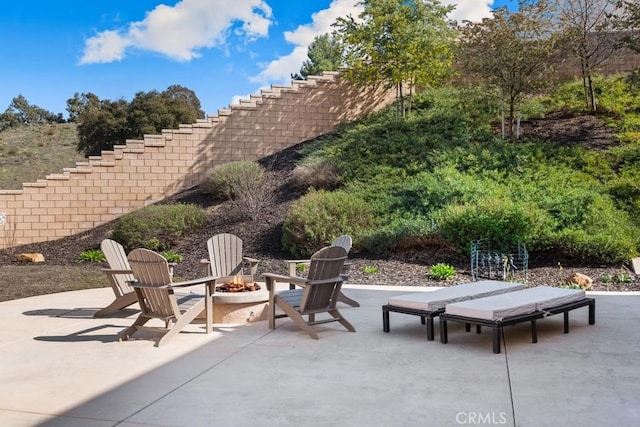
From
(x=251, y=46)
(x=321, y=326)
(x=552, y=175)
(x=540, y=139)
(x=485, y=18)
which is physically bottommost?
(x=321, y=326)

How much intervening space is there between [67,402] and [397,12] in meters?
15.5

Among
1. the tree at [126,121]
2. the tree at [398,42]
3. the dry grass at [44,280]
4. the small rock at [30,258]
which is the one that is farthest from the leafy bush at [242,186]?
the tree at [126,121]

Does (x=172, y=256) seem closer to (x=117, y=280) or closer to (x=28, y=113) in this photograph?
(x=117, y=280)

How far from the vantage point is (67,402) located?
370 centimetres

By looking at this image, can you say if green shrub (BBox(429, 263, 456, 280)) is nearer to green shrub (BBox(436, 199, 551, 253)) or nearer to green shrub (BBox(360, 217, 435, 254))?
green shrub (BBox(436, 199, 551, 253))

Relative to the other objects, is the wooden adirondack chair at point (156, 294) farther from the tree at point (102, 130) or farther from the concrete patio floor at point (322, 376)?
the tree at point (102, 130)

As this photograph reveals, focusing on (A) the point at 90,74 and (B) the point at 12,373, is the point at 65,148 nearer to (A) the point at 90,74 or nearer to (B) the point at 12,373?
(A) the point at 90,74

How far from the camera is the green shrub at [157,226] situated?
530 inches

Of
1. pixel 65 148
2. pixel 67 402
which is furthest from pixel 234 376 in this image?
pixel 65 148

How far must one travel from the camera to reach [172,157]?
1672 centimetres

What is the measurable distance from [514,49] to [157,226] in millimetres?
9991

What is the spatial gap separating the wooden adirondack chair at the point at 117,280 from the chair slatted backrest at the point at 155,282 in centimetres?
95

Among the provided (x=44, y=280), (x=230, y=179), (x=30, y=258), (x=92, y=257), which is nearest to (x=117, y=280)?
(x=44, y=280)

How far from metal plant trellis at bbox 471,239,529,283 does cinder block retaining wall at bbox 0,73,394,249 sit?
9.05 metres
